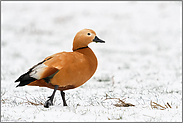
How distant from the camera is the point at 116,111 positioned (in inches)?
157

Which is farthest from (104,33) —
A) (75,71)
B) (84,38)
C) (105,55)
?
(75,71)

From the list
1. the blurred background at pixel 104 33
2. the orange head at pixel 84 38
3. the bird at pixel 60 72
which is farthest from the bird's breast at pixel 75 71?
the blurred background at pixel 104 33

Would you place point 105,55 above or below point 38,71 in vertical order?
above

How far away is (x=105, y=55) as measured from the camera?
1249cm

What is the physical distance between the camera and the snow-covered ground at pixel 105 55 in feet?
13.2

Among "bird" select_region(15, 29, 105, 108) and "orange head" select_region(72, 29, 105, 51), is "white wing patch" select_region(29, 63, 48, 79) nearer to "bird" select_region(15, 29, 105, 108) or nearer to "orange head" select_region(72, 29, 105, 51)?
"bird" select_region(15, 29, 105, 108)

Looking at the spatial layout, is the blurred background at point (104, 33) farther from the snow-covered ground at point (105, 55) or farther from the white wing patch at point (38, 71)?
the white wing patch at point (38, 71)

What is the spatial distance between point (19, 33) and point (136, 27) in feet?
28.1

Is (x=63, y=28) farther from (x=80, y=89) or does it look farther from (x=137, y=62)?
(x=80, y=89)

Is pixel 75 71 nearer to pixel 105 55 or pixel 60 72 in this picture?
pixel 60 72

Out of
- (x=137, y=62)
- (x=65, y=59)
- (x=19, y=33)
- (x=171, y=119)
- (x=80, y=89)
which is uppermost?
(x=19, y=33)

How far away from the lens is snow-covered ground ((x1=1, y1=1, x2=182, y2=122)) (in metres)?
4.02

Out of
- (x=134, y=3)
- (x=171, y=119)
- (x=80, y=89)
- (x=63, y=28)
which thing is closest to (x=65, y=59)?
(x=171, y=119)

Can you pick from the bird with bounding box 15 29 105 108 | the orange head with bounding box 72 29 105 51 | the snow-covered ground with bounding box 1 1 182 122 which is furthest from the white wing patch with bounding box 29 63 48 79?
the orange head with bounding box 72 29 105 51
